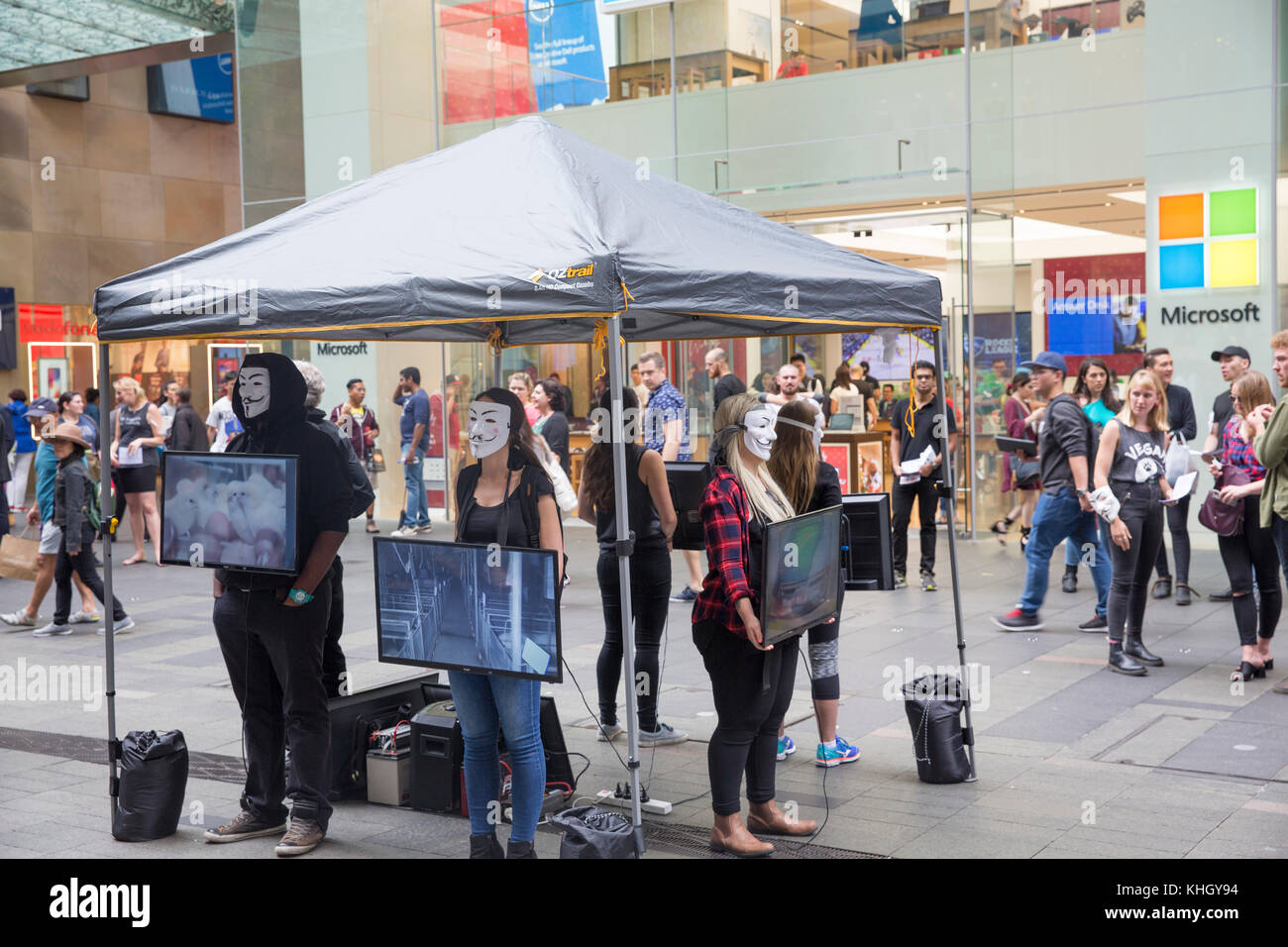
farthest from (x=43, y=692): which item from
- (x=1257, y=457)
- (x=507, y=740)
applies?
(x=1257, y=457)

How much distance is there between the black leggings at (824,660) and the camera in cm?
592

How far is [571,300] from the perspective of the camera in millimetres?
4605

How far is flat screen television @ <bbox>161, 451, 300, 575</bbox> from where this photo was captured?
5.07 m

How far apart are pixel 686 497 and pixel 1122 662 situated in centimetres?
321

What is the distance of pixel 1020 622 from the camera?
9.44 metres

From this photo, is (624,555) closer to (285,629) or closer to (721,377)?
(285,629)

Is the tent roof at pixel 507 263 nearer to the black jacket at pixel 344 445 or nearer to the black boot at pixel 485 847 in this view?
the black jacket at pixel 344 445

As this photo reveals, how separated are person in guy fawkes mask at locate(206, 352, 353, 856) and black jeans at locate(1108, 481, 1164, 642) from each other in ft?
16.1

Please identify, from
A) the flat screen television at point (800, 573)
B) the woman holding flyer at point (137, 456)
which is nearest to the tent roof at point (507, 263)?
the flat screen television at point (800, 573)

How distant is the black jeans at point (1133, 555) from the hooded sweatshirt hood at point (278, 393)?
16.5 ft

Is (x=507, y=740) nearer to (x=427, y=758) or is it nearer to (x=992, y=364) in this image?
(x=427, y=758)

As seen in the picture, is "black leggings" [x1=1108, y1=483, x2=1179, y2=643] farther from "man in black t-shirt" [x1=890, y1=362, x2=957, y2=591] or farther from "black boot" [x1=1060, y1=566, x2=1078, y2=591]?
"man in black t-shirt" [x1=890, y1=362, x2=957, y2=591]
